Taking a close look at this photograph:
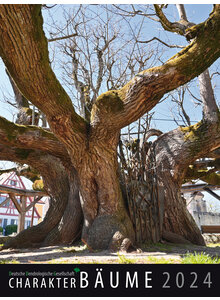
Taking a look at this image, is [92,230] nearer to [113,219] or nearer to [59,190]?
[113,219]

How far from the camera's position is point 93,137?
436 cm

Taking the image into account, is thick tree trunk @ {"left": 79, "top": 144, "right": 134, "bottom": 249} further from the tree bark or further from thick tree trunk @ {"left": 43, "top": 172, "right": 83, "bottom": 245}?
thick tree trunk @ {"left": 43, "top": 172, "right": 83, "bottom": 245}

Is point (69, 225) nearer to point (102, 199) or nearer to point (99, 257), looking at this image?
point (102, 199)

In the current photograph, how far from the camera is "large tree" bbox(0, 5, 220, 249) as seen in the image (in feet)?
10.3

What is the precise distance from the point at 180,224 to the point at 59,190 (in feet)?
10.0

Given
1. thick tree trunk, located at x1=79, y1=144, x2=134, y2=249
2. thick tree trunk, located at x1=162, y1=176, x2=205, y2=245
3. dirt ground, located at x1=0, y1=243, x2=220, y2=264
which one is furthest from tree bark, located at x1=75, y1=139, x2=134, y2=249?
thick tree trunk, located at x1=162, y1=176, x2=205, y2=245

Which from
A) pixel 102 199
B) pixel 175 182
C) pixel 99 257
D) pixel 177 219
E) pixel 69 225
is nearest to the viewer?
pixel 99 257

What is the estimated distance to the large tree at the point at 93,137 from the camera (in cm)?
312

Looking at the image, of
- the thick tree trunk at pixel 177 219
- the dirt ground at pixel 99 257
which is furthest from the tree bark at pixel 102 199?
the thick tree trunk at pixel 177 219

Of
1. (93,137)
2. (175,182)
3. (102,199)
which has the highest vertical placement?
(93,137)

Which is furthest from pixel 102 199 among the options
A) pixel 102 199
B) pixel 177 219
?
pixel 177 219

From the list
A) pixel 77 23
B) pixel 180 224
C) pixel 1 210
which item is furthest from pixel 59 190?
pixel 1 210

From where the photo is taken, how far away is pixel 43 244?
206 inches

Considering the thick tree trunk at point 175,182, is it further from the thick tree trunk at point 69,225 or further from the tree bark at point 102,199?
the thick tree trunk at point 69,225
